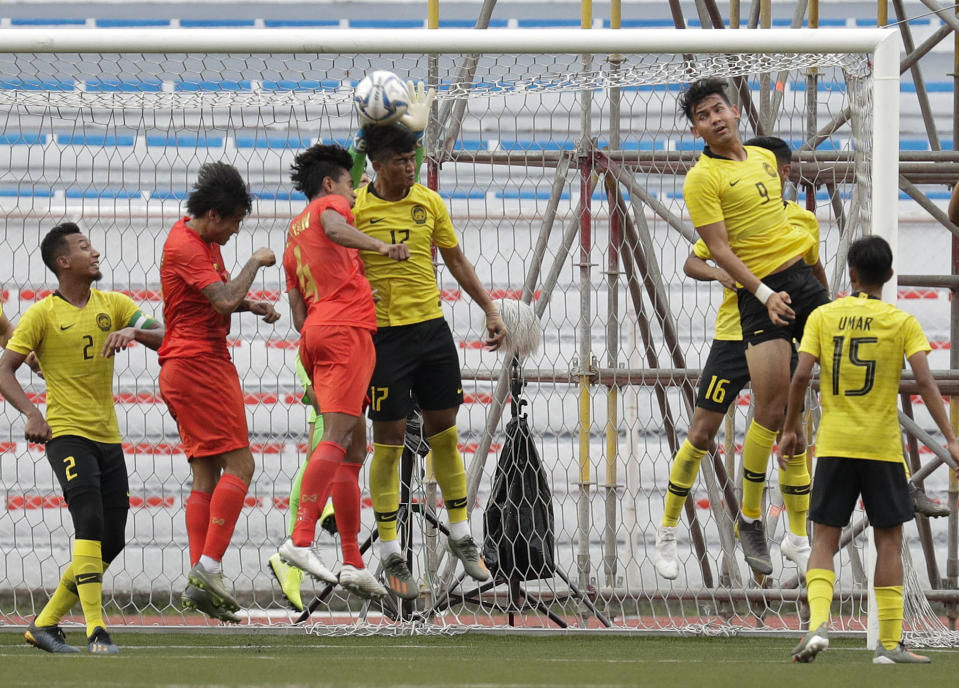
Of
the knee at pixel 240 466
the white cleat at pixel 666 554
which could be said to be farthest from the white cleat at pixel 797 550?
the knee at pixel 240 466

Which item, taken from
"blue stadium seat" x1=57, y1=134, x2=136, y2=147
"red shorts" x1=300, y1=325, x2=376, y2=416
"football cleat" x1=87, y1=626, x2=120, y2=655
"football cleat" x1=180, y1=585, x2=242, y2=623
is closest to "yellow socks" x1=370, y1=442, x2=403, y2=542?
"red shorts" x1=300, y1=325, x2=376, y2=416

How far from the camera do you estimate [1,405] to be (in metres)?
10.4

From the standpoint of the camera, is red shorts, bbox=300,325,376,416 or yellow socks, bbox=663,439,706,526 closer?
red shorts, bbox=300,325,376,416

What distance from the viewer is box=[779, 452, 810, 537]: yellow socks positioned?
7.14 metres

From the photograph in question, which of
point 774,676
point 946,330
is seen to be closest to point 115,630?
point 774,676

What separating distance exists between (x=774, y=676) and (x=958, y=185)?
374 cm

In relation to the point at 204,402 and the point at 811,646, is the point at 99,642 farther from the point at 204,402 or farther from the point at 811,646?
the point at 811,646

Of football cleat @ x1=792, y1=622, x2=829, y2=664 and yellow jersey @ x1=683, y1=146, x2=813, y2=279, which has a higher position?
yellow jersey @ x1=683, y1=146, x2=813, y2=279

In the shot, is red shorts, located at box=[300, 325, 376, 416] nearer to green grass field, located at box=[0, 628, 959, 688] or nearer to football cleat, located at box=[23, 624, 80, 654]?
green grass field, located at box=[0, 628, 959, 688]

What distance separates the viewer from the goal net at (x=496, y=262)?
7.80m

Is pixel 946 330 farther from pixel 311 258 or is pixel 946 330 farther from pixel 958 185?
pixel 311 258

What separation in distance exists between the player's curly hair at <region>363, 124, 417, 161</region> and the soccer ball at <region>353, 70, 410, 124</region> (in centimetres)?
4

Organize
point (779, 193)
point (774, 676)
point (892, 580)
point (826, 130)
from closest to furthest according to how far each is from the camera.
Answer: point (774, 676) < point (892, 580) < point (779, 193) < point (826, 130)

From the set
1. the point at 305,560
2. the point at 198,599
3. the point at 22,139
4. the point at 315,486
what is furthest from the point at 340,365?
the point at 22,139
